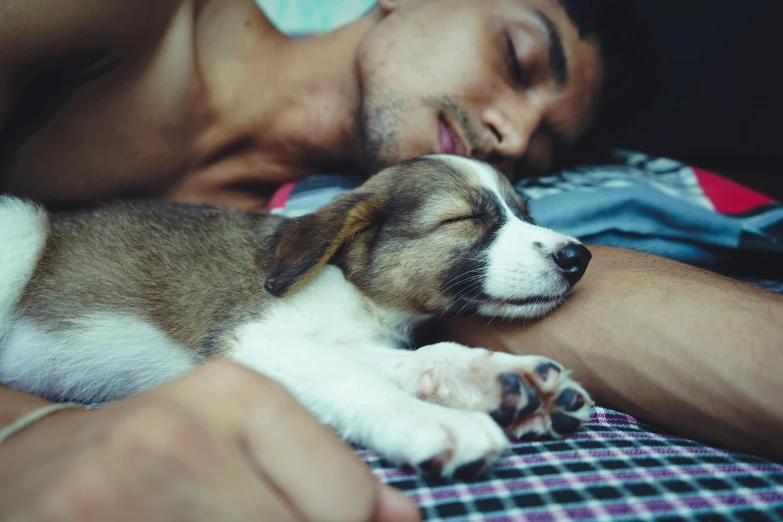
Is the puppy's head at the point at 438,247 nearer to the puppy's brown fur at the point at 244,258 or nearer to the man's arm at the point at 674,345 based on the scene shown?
the puppy's brown fur at the point at 244,258

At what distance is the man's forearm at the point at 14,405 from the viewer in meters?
1.16

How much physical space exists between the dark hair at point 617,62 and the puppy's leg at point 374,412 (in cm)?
242

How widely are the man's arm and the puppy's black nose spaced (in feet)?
0.47

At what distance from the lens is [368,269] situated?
189 centimetres

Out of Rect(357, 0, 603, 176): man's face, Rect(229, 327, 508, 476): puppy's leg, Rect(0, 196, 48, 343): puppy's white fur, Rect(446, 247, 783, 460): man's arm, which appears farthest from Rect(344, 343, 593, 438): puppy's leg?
Rect(357, 0, 603, 176): man's face

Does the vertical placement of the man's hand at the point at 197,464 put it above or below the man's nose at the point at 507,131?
below

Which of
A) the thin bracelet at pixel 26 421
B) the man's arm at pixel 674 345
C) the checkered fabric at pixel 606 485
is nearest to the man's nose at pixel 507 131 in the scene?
the man's arm at pixel 674 345

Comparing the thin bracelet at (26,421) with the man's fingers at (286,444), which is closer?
the man's fingers at (286,444)

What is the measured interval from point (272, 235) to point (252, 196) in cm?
151

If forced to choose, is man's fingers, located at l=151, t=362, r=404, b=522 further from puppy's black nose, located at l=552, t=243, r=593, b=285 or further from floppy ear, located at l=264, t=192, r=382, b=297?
puppy's black nose, located at l=552, t=243, r=593, b=285

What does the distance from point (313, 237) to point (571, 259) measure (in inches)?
32.1

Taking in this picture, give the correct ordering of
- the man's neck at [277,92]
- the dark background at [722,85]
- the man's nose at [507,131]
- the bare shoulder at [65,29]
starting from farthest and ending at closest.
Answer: the dark background at [722,85], the man's neck at [277,92], the man's nose at [507,131], the bare shoulder at [65,29]

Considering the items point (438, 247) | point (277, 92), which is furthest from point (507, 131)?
point (277, 92)

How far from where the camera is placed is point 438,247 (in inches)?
72.0
